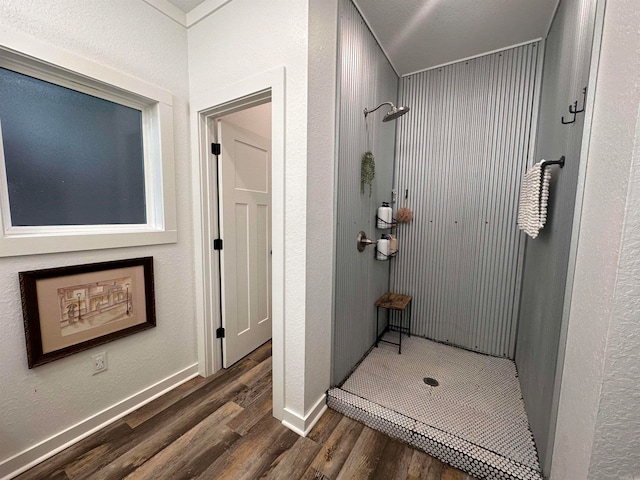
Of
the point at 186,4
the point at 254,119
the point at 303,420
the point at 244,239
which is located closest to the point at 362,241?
the point at 244,239

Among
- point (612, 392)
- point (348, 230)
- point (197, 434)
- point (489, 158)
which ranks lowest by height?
point (197, 434)

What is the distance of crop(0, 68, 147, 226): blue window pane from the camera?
3.80 feet

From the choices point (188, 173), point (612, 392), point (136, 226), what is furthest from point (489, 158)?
point (136, 226)

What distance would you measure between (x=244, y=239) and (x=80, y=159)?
110 cm

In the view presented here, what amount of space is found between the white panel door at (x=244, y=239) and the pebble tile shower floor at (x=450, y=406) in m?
0.96

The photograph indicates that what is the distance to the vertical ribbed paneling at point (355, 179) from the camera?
1562 mm

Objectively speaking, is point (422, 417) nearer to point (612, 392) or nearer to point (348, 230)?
point (612, 392)

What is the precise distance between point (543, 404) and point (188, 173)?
8.14 feet

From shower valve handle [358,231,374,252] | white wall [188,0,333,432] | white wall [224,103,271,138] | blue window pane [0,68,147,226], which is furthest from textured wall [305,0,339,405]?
blue window pane [0,68,147,226]

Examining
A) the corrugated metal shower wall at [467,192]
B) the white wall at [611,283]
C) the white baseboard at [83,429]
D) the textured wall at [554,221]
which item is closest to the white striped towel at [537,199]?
the textured wall at [554,221]

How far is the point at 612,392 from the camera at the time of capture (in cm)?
65

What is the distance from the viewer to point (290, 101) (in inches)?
51.0

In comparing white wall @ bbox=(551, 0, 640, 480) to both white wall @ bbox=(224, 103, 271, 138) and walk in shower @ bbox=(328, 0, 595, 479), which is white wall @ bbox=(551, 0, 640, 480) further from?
white wall @ bbox=(224, 103, 271, 138)

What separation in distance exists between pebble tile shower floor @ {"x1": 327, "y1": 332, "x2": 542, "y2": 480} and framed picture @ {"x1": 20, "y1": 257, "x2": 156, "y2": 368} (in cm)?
141
